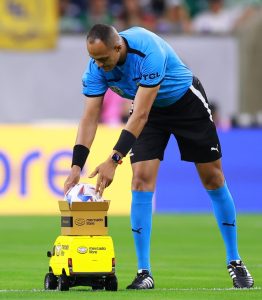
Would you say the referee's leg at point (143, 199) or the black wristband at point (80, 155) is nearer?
the black wristband at point (80, 155)

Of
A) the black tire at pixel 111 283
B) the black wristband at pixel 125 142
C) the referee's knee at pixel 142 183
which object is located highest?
the black wristband at pixel 125 142

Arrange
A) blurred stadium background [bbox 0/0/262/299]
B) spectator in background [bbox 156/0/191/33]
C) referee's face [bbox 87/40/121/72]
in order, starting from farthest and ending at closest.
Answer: spectator in background [bbox 156/0/191/33]
blurred stadium background [bbox 0/0/262/299]
referee's face [bbox 87/40/121/72]

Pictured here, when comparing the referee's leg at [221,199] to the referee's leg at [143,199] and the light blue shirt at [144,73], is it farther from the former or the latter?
the light blue shirt at [144,73]

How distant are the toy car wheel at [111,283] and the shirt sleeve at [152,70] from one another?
1363 mm

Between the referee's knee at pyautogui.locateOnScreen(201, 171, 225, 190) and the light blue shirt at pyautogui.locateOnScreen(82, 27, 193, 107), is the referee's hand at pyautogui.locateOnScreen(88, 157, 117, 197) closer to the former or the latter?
the light blue shirt at pyautogui.locateOnScreen(82, 27, 193, 107)

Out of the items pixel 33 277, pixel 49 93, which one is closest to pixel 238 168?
pixel 49 93

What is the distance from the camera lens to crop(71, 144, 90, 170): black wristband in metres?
8.80

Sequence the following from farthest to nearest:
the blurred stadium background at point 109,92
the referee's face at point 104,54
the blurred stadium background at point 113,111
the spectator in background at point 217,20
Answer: the spectator in background at point 217,20
the blurred stadium background at point 109,92
the blurred stadium background at point 113,111
the referee's face at point 104,54

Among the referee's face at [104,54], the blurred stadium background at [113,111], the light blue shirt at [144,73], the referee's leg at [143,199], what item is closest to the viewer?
the referee's face at [104,54]

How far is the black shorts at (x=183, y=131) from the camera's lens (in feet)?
29.8

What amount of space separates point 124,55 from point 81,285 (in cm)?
164

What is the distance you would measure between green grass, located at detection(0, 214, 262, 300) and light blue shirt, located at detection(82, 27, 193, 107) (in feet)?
4.70

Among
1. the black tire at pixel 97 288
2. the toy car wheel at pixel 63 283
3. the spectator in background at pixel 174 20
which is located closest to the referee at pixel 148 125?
the black tire at pixel 97 288

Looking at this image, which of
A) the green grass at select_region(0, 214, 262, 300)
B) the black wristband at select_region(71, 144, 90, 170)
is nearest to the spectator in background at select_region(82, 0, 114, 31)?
the green grass at select_region(0, 214, 262, 300)
